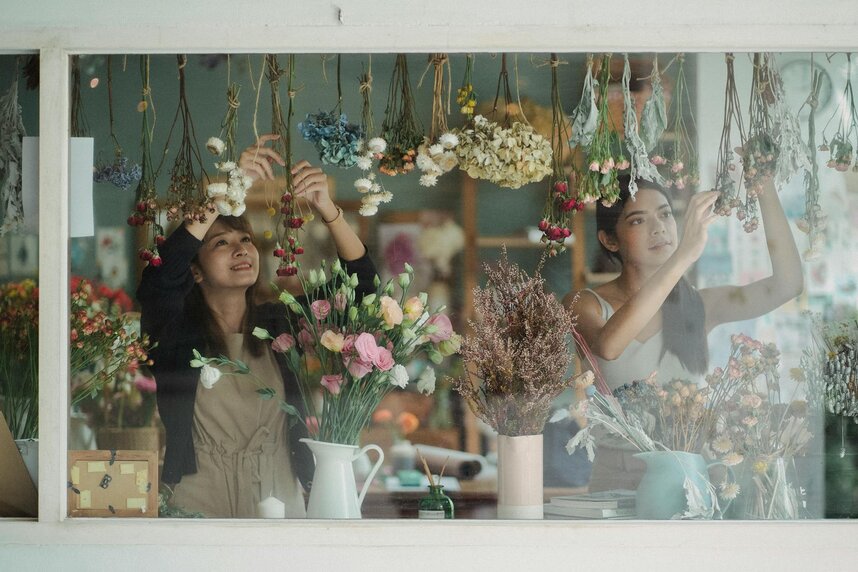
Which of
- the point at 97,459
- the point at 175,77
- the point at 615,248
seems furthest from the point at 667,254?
the point at 97,459

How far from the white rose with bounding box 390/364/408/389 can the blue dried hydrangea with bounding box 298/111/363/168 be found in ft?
2.19

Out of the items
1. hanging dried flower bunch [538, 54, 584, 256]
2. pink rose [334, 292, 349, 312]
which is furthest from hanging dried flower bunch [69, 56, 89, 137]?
hanging dried flower bunch [538, 54, 584, 256]

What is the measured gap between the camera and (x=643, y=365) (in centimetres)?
327

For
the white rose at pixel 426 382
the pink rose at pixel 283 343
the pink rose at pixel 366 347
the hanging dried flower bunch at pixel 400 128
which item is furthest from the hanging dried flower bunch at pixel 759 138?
the pink rose at pixel 283 343

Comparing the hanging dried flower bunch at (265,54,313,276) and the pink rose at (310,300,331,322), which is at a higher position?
the hanging dried flower bunch at (265,54,313,276)

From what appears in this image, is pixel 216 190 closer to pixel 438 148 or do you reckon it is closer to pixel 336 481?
pixel 438 148

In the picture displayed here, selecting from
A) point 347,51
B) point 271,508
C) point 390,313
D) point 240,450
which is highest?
point 347,51

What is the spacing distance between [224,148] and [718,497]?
1912 millimetres

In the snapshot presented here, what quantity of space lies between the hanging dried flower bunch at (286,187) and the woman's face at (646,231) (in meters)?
1.00

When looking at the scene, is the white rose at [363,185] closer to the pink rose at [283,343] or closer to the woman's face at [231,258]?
the woman's face at [231,258]

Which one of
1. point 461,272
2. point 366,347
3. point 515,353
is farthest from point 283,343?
point 515,353

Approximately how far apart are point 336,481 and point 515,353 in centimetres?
69

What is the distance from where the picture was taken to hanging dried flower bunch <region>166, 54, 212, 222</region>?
10.9 feet

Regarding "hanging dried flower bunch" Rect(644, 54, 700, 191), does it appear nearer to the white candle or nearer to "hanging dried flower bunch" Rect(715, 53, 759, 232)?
"hanging dried flower bunch" Rect(715, 53, 759, 232)
